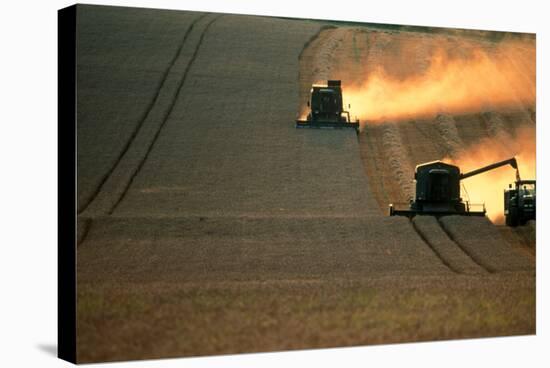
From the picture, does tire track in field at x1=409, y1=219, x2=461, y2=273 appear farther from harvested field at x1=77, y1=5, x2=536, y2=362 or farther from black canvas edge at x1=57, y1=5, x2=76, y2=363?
black canvas edge at x1=57, y1=5, x2=76, y2=363

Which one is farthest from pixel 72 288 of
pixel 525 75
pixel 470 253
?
pixel 525 75

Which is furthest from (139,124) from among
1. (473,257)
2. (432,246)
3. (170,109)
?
(473,257)

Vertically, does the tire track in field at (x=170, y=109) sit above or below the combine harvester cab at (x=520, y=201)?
above

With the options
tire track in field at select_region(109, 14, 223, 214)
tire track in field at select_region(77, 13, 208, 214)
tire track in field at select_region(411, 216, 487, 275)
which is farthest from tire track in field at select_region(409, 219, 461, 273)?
tire track in field at select_region(77, 13, 208, 214)

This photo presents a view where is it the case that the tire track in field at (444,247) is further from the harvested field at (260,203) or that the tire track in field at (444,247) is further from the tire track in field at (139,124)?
the tire track in field at (139,124)

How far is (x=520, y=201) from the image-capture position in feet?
81.8

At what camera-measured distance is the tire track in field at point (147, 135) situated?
2109cm

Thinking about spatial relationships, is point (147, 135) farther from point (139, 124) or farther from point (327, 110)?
point (327, 110)

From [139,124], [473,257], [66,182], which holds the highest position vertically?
[139,124]

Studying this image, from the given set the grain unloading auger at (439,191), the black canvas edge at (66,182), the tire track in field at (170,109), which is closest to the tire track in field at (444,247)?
the grain unloading auger at (439,191)

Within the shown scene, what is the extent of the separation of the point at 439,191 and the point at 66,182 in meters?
8.25

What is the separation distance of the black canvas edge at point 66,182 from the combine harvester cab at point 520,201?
9915 mm

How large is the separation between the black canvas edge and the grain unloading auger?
712 centimetres

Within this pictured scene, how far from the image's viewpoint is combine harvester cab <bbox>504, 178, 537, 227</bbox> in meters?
24.8
